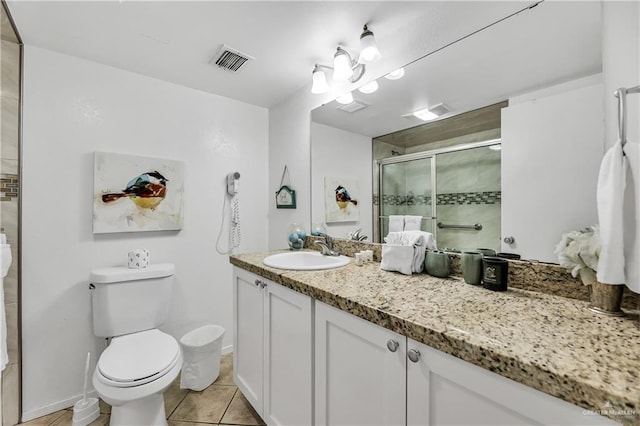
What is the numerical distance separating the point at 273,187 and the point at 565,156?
2.06m

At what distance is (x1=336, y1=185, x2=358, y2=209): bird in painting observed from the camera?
1876mm

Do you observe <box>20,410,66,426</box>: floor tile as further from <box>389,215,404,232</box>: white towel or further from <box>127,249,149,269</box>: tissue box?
<box>389,215,404,232</box>: white towel

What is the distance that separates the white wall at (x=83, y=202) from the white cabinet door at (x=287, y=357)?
111cm

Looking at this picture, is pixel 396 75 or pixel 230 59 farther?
pixel 230 59

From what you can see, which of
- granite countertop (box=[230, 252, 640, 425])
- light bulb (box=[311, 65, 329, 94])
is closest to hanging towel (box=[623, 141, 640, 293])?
granite countertop (box=[230, 252, 640, 425])

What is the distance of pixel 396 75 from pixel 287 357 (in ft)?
5.23

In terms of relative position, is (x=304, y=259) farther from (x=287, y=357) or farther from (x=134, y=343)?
(x=134, y=343)

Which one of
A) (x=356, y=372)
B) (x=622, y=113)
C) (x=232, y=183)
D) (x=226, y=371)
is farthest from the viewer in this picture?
(x=232, y=183)

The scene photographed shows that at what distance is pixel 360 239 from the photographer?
1749 millimetres

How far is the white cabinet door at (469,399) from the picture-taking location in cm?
53

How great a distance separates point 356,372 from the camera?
91 cm

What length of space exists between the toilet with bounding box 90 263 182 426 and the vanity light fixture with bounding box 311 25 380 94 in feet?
5.31

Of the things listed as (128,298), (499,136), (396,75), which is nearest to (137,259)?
(128,298)

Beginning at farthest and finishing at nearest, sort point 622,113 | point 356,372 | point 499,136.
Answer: point 499,136, point 356,372, point 622,113
